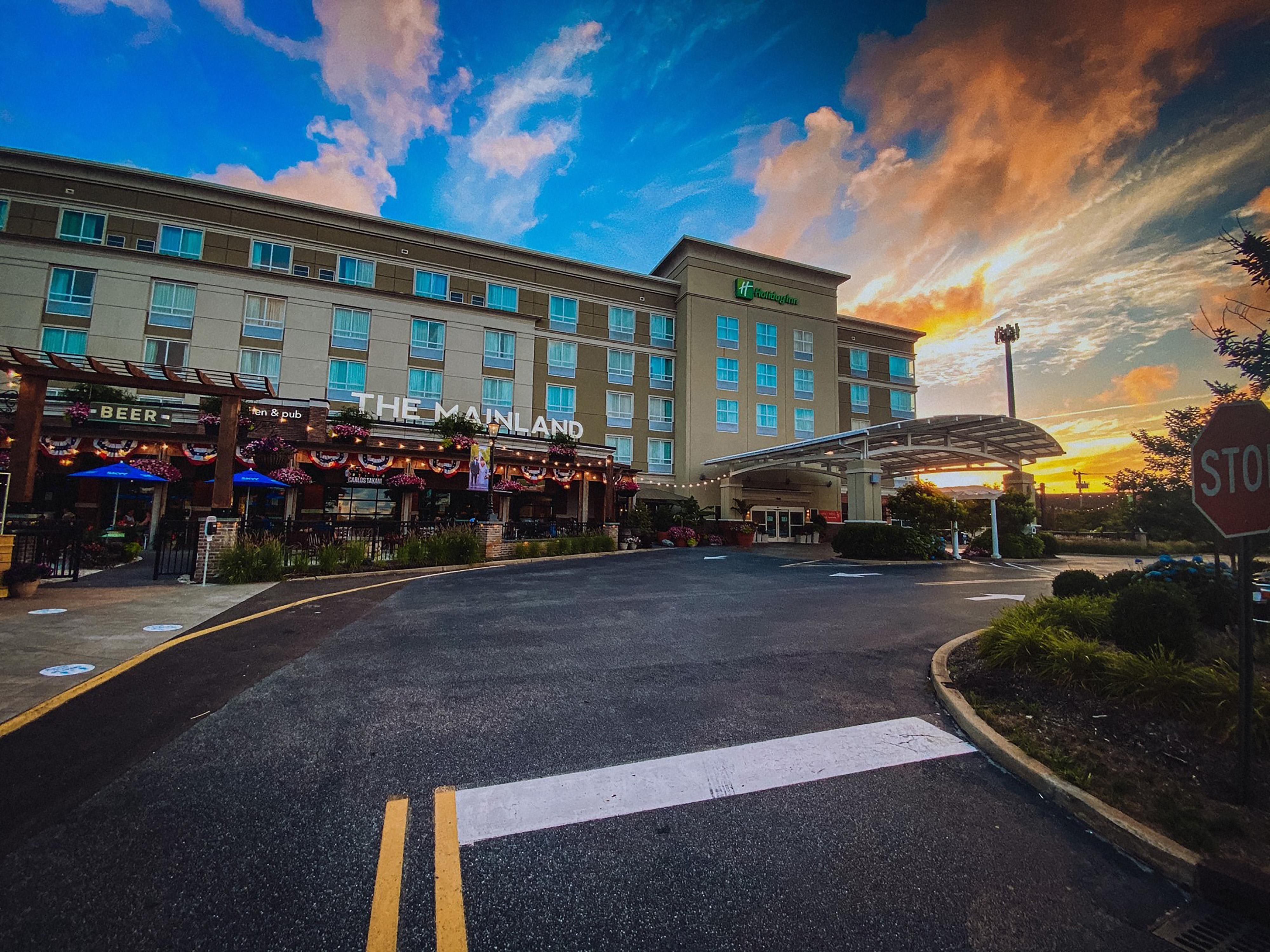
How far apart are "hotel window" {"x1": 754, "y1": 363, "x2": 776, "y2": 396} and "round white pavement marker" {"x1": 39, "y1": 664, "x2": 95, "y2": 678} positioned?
34.8 meters

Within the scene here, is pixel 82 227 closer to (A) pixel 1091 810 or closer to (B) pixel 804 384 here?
(A) pixel 1091 810

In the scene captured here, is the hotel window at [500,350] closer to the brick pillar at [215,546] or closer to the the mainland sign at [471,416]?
the the mainland sign at [471,416]

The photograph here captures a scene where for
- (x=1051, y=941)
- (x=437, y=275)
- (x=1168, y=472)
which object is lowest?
Result: (x=1051, y=941)

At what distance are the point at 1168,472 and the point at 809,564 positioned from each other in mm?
10031

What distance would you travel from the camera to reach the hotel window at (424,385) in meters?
28.9

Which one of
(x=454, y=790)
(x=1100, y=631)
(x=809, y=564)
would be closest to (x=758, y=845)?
(x=454, y=790)

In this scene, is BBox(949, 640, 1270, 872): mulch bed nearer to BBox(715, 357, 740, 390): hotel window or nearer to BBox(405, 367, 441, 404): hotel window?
BBox(405, 367, 441, 404): hotel window

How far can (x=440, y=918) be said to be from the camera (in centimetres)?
222

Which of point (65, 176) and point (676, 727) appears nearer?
point (676, 727)

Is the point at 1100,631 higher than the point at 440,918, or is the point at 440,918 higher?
the point at 1100,631

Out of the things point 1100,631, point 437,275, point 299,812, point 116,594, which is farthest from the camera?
point 437,275

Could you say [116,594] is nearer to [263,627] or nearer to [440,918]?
[263,627]

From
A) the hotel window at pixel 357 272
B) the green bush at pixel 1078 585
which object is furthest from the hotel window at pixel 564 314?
the green bush at pixel 1078 585

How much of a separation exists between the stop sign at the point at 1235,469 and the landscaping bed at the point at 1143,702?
168 cm
